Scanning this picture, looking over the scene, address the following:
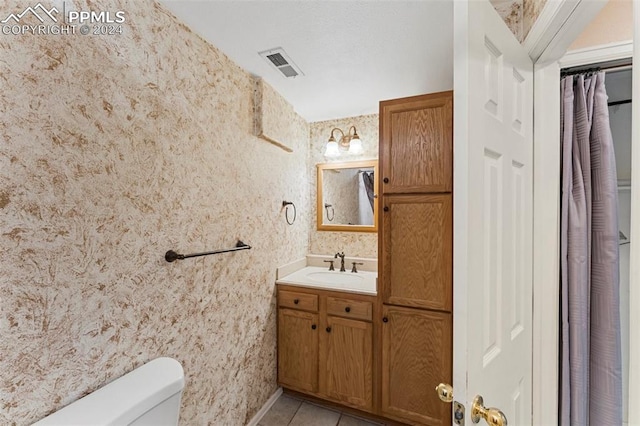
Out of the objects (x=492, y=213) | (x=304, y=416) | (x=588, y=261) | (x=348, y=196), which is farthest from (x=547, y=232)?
(x=304, y=416)

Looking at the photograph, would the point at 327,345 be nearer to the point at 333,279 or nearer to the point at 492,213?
the point at 333,279

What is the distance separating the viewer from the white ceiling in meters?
1.24

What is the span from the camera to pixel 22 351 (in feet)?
2.61

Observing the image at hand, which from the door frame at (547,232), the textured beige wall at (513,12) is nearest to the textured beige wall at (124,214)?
the textured beige wall at (513,12)

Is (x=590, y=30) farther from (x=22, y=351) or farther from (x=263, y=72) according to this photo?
(x=22, y=351)

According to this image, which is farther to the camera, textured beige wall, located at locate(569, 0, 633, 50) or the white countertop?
the white countertop

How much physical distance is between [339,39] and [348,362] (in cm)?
209

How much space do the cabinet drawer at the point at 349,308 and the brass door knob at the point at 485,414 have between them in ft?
3.94

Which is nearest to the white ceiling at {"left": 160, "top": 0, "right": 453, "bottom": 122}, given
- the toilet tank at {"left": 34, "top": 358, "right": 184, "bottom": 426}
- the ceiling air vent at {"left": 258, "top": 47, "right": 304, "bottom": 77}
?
the ceiling air vent at {"left": 258, "top": 47, "right": 304, "bottom": 77}

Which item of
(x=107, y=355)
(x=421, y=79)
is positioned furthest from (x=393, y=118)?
(x=107, y=355)

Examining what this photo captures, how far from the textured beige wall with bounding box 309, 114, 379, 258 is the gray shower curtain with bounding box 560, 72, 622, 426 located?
150 centimetres

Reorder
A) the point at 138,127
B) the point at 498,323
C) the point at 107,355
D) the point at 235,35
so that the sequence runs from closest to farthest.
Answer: the point at 498,323
the point at 107,355
the point at 138,127
the point at 235,35

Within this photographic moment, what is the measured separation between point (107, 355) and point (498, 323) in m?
1.39

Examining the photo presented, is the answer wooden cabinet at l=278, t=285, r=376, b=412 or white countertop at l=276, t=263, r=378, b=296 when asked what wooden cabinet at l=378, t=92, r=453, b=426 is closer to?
wooden cabinet at l=278, t=285, r=376, b=412
